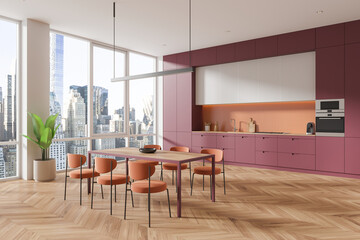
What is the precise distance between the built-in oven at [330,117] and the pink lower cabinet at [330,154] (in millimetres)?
148

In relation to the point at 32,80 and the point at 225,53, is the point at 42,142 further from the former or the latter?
the point at 225,53

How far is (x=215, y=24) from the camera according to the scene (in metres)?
6.04

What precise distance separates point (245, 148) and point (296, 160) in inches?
51.1

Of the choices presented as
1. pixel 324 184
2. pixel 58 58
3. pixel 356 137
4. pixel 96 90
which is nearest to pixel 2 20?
pixel 58 58

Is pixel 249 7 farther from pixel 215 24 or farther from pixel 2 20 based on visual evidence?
pixel 2 20

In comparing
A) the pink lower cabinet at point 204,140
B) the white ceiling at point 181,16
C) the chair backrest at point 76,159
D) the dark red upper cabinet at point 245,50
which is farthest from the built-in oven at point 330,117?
the chair backrest at point 76,159

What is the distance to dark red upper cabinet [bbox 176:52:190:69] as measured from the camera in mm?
8414

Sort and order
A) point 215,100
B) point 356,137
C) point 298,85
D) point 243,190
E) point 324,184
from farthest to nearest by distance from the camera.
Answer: point 215,100 → point 298,85 → point 356,137 → point 324,184 → point 243,190

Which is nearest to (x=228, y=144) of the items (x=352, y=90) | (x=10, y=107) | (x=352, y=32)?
(x=352, y=90)

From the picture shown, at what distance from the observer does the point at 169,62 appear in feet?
28.9

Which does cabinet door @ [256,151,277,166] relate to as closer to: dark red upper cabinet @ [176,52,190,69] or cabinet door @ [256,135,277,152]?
cabinet door @ [256,135,277,152]

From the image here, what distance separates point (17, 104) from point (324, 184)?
6471 millimetres

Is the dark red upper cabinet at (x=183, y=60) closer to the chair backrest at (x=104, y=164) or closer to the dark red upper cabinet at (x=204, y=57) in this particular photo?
the dark red upper cabinet at (x=204, y=57)

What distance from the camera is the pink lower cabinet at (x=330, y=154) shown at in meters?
5.88
